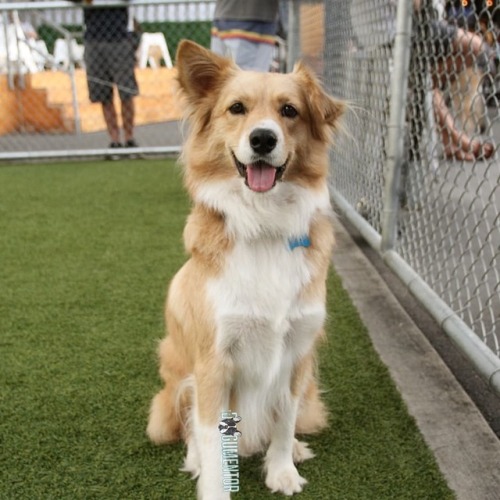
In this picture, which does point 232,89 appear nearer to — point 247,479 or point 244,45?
point 247,479

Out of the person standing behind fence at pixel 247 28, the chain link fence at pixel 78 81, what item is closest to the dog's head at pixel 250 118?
the person standing behind fence at pixel 247 28

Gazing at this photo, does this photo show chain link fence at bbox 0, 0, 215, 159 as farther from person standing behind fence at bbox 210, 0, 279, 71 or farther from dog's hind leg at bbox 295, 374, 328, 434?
dog's hind leg at bbox 295, 374, 328, 434

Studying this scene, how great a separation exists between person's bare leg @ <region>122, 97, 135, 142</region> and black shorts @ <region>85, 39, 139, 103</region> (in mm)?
154

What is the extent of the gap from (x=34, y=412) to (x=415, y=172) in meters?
2.53

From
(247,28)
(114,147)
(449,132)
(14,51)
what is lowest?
(114,147)

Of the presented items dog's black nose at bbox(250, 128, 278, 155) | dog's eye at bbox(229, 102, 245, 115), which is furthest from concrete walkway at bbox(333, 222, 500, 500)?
dog's eye at bbox(229, 102, 245, 115)

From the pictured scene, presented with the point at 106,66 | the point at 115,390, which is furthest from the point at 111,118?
the point at 115,390

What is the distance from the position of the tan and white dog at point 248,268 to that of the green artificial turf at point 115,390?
0.38 feet

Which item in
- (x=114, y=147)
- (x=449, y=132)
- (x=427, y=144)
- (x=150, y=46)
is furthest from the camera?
(x=150, y=46)

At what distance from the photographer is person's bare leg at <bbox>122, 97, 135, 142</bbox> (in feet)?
22.8

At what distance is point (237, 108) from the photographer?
192cm

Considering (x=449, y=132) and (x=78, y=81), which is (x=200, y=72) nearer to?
(x=449, y=132)

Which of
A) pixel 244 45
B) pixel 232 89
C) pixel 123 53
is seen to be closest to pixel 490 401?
pixel 232 89

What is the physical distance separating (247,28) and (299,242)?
239cm
